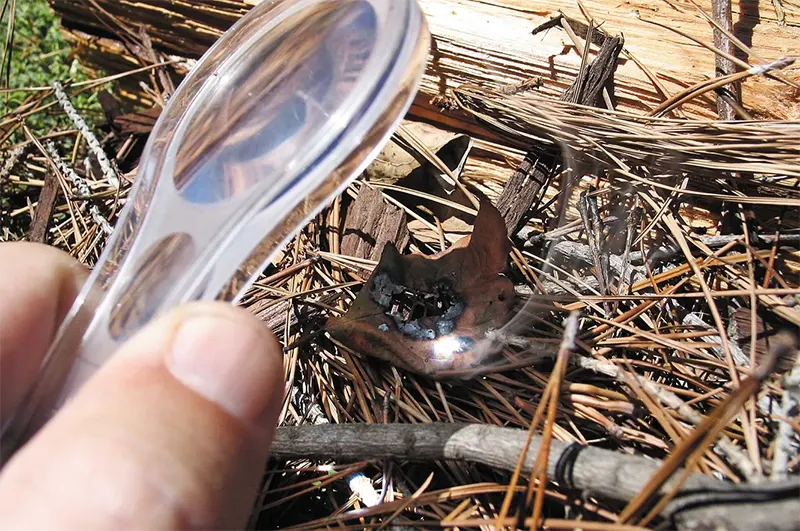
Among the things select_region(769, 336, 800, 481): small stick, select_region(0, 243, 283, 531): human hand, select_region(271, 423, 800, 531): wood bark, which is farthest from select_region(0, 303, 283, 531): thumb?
select_region(769, 336, 800, 481): small stick

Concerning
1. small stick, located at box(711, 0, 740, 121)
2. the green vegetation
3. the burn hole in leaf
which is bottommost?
the burn hole in leaf

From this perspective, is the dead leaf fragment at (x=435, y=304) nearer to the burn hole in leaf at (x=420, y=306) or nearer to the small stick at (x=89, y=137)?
the burn hole in leaf at (x=420, y=306)

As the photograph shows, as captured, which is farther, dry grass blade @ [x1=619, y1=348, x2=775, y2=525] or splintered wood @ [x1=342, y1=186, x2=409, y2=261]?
splintered wood @ [x1=342, y1=186, x2=409, y2=261]

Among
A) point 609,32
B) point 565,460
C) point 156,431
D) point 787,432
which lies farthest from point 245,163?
point 609,32

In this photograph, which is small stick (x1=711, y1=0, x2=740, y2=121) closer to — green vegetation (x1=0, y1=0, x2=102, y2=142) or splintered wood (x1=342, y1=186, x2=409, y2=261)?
splintered wood (x1=342, y1=186, x2=409, y2=261)

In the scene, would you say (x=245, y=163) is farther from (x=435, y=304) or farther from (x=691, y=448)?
(x=691, y=448)

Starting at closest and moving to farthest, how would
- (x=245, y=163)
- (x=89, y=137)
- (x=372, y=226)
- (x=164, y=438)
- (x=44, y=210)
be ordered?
(x=164, y=438) < (x=245, y=163) < (x=372, y=226) < (x=44, y=210) < (x=89, y=137)

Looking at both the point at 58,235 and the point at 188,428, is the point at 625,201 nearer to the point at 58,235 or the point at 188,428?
the point at 188,428
